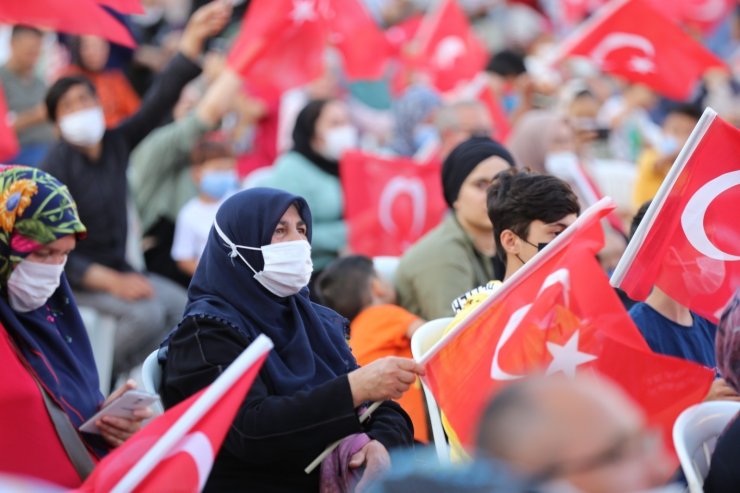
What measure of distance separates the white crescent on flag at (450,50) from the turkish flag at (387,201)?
273cm

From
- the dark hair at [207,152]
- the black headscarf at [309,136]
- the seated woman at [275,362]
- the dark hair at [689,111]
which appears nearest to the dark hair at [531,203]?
the seated woman at [275,362]

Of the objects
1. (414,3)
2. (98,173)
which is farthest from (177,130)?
(414,3)

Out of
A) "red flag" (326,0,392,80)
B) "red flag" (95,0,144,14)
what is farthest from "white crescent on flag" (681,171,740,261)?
"red flag" (326,0,392,80)

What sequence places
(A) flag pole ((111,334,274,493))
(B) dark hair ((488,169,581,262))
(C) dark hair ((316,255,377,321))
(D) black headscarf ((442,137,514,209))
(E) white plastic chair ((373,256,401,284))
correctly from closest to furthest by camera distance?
(A) flag pole ((111,334,274,493)), (B) dark hair ((488,169,581,262)), (C) dark hair ((316,255,377,321)), (D) black headscarf ((442,137,514,209)), (E) white plastic chair ((373,256,401,284))

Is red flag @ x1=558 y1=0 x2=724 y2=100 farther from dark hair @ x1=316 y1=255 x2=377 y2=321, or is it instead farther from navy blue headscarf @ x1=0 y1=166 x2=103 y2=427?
navy blue headscarf @ x1=0 y1=166 x2=103 y2=427

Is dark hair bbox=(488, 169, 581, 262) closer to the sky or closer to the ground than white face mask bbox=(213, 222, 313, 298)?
closer to the sky

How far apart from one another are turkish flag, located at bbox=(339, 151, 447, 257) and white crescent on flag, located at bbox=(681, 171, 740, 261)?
128 inches

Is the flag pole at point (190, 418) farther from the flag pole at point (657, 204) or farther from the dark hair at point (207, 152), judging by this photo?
the dark hair at point (207, 152)

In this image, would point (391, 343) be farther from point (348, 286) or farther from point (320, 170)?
point (320, 170)

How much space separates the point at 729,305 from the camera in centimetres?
371

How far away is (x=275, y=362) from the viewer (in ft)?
12.9

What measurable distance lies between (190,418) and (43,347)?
1397 millimetres

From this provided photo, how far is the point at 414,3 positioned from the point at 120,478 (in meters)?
12.6

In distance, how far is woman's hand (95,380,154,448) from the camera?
14.0 feet
